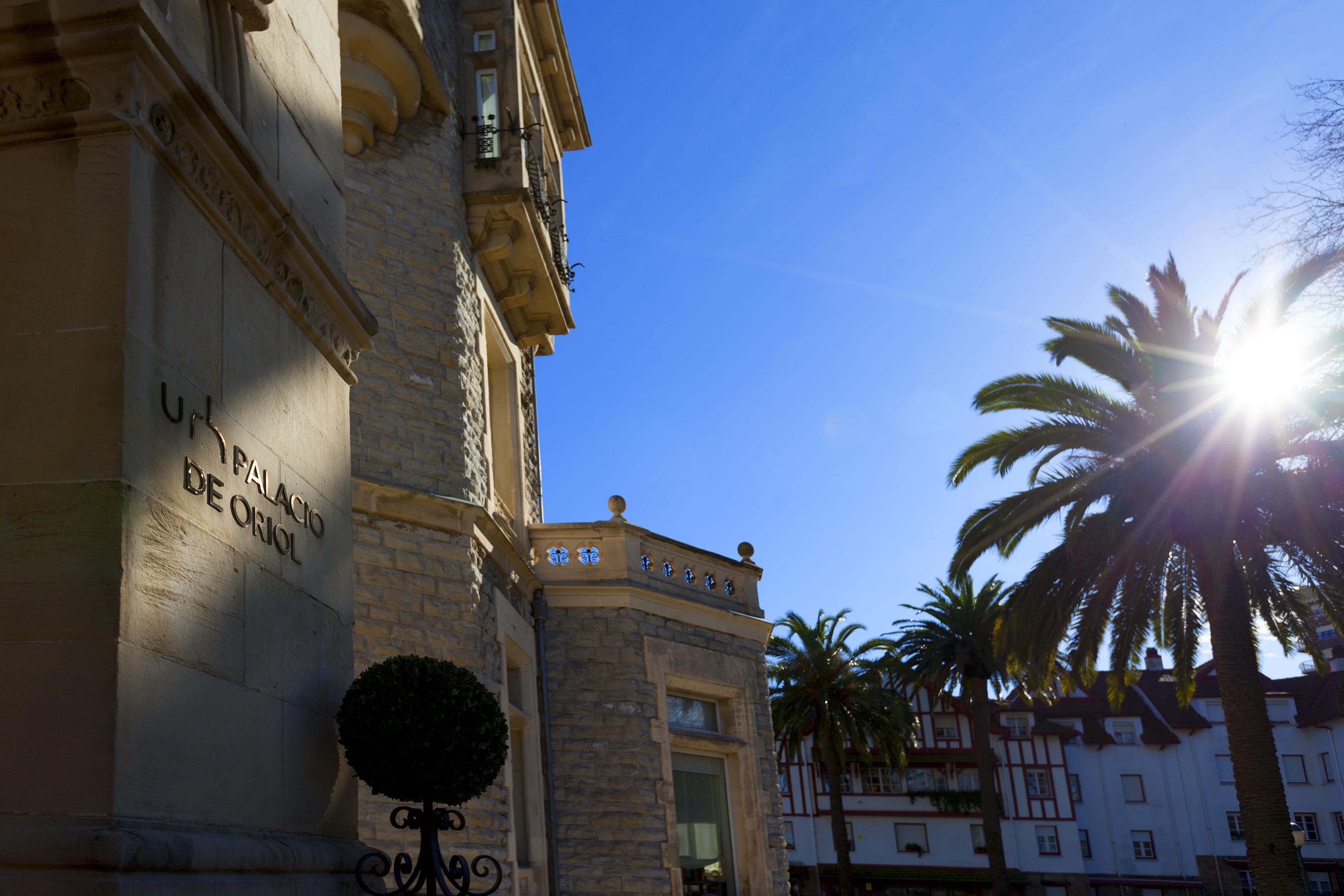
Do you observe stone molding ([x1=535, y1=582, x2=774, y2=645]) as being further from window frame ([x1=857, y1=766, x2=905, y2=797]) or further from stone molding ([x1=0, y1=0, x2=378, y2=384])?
window frame ([x1=857, y1=766, x2=905, y2=797])

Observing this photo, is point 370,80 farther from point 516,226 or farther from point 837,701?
point 837,701

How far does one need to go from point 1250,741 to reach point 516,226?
12053mm

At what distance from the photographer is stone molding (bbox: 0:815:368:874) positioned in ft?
11.7

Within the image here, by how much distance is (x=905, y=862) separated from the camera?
186 feet

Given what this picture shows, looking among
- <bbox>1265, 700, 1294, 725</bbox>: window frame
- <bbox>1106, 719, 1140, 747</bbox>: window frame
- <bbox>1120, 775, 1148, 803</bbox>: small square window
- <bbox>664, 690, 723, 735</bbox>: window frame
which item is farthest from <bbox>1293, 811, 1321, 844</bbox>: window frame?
<bbox>664, 690, 723, 735</bbox>: window frame

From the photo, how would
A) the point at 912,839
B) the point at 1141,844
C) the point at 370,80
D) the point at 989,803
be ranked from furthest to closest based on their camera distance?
1. the point at 1141,844
2. the point at 912,839
3. the point at 989,803
4. the point at 370,80

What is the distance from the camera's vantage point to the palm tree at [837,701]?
3750 cm

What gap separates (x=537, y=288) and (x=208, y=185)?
11.3m

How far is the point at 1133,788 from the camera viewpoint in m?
58.6

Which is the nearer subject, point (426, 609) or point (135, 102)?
point (135, 102)

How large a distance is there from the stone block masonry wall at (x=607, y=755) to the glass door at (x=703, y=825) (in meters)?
0.81

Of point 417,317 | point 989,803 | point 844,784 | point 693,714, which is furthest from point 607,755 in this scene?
point 844,784

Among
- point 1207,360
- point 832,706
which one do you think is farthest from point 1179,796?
point 1207,360

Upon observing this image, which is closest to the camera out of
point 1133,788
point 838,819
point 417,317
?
point 417,317
